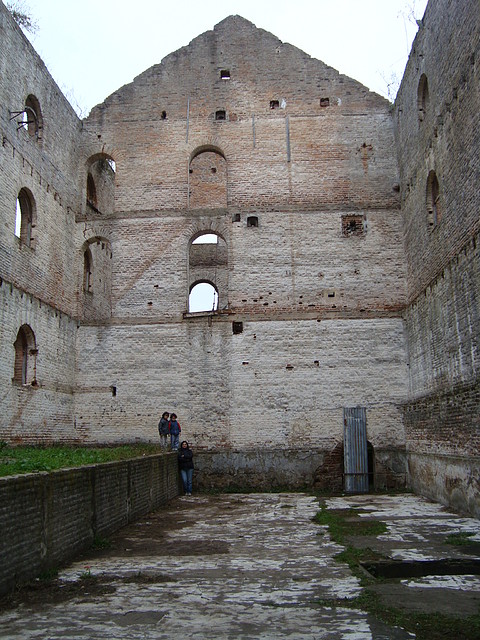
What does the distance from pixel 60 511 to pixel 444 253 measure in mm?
9636

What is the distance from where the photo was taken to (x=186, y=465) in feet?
48.7

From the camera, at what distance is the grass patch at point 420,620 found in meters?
4.49

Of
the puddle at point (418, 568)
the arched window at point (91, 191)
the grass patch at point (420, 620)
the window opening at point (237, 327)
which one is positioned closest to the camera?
the grass patch at point (420, 620)

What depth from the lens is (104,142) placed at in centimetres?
1817

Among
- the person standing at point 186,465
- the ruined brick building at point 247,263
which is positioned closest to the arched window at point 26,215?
the ruined brick building at point 247,263

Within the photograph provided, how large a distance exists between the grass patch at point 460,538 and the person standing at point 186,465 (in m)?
7.28

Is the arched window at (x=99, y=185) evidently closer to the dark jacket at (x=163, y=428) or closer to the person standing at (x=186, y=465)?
the dark jacket at (x=163, y=428)

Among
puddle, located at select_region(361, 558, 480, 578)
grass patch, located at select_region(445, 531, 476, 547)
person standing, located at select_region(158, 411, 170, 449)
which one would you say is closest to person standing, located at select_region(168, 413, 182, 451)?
person standing, located at select_region(158, 411, 170, 449)

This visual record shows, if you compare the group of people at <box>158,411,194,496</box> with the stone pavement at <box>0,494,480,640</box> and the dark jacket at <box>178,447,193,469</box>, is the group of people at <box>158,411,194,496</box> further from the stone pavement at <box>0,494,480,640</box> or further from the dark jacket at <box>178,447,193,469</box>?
the stone pavement at <box>0,494,480,640</box>

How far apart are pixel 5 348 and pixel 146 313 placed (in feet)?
14.6

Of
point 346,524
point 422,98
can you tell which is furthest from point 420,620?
point 422,98

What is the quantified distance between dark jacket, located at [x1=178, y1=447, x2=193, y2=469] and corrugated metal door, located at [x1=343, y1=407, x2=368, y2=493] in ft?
12.4

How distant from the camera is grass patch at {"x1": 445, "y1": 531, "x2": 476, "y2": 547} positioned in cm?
803

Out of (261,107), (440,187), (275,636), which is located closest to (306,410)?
(440,187)
